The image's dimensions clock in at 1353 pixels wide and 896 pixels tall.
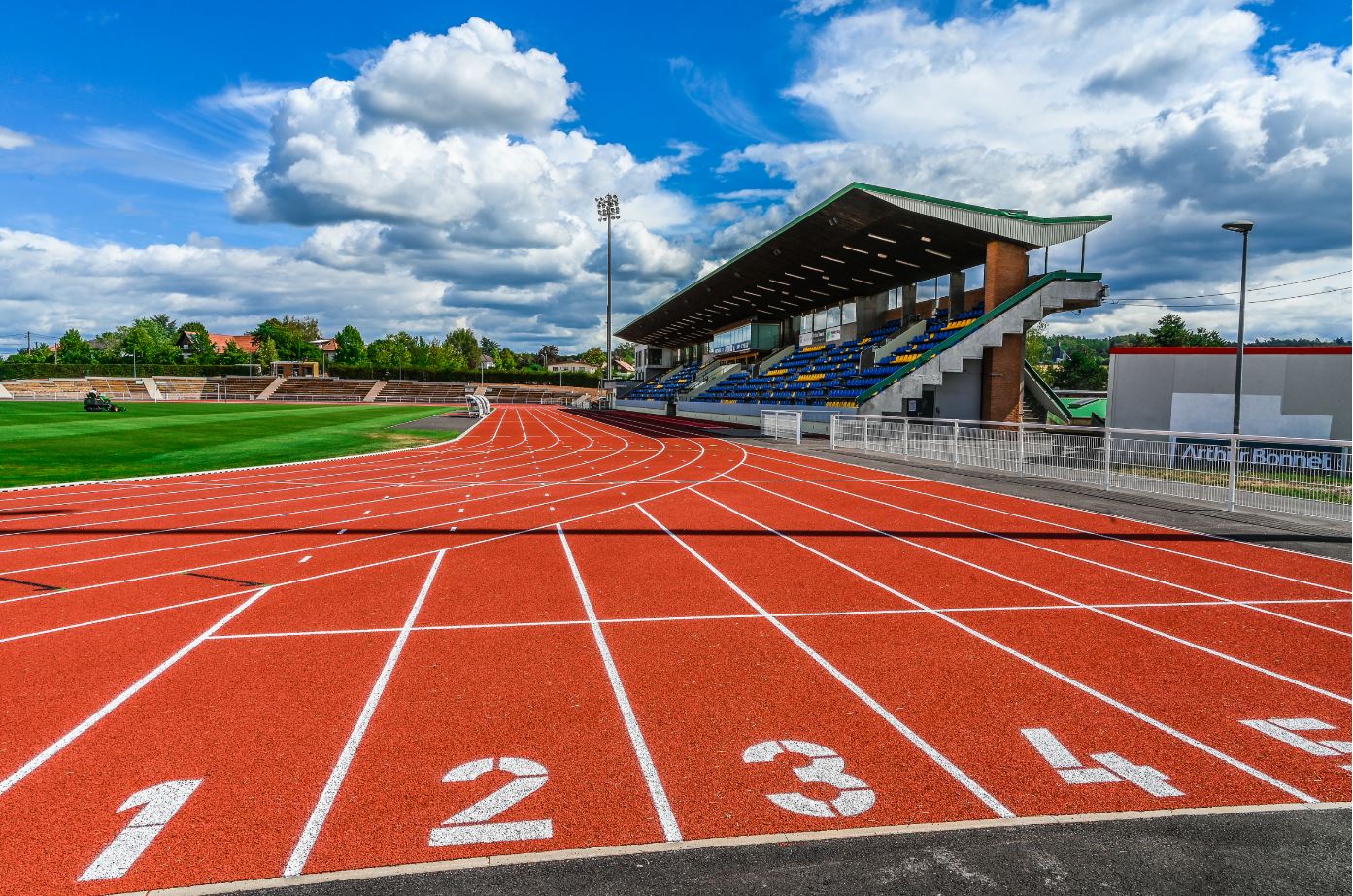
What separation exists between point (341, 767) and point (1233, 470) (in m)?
13.8

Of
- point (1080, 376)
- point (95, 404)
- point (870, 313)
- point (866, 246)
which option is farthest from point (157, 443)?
point (1080, 376)

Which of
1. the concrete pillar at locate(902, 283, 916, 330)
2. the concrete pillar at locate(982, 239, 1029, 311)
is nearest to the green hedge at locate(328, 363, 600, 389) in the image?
the concrete pillar at locate(902, 283, 916, 330)

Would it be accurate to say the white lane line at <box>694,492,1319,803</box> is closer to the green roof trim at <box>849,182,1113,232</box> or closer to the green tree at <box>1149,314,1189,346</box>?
the green roof trim at <box>849,182,1113,232</box>

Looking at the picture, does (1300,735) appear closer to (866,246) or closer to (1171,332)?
(866,246)

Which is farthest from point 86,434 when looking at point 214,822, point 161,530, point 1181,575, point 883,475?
point 1181,575

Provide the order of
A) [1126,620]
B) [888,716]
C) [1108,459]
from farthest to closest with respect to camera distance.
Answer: [1108,459] → [1126,620] → [888,716]

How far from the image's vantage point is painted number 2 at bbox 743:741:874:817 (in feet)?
11.8

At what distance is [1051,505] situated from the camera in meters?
13.0

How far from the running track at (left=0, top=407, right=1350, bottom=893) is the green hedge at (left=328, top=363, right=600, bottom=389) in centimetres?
9862

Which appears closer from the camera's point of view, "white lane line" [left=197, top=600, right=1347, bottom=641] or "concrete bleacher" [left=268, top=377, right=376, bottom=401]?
"white lane line" [left=197, top=600, right=1347, bottom=641]

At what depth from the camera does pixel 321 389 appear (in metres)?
89.5

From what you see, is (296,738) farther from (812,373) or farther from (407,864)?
(812,373)

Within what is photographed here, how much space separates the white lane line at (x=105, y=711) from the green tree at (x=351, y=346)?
4779 inches

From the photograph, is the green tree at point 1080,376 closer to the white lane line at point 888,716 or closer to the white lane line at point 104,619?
the white lane line at point 888,716
